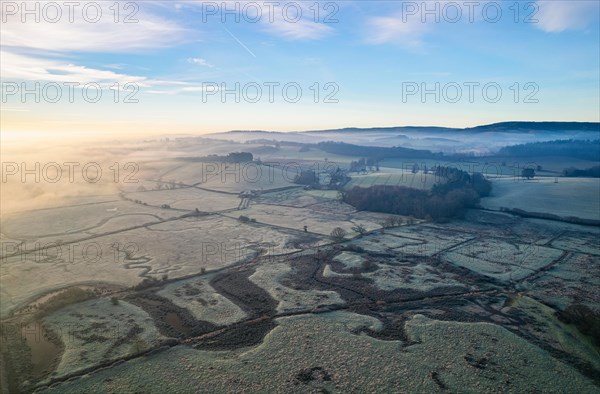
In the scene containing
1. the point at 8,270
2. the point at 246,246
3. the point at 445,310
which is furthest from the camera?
the point at 246,246

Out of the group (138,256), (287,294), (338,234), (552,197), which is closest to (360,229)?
(338,234)

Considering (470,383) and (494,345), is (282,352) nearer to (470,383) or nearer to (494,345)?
(470,383)

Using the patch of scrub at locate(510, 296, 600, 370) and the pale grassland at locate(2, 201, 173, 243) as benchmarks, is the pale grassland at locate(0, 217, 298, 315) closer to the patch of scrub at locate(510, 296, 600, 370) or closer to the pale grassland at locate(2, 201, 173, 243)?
the pale grassland at locate(2, 201, 173, 243)

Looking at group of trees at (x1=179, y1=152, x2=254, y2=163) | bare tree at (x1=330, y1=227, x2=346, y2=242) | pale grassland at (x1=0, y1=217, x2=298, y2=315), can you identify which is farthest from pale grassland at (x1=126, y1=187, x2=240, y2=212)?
group of trees at (x1=179, y1=152, x2=254, y2=163)

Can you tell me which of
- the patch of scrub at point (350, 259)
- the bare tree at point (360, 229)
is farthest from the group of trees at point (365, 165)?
the patch of scrub at point (350, 259)

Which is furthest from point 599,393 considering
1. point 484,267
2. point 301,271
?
point 301,271

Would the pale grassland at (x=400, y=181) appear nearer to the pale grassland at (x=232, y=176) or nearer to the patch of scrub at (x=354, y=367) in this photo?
the pale grassland at (x=232, y=176)
